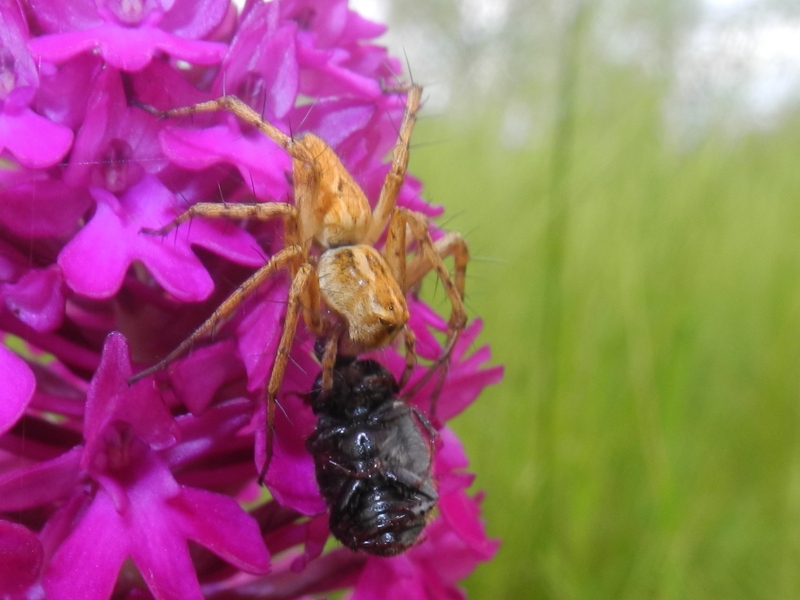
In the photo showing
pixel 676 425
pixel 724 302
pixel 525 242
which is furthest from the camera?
pixel 724 302

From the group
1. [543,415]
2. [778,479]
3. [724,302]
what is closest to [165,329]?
[543,415]

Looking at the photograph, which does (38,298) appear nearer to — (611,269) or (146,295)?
(146,295)

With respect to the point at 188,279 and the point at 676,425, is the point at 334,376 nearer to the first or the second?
the point at 188,279

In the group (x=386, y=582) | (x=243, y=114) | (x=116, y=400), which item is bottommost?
(x=386, y=582)

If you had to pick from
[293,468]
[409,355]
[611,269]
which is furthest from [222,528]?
[611,269]

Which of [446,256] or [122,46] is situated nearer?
[122,46]

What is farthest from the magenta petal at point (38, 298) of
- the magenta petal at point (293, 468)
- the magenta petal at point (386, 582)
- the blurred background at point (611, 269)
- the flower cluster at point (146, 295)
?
the blurred background at point (611, 269)
